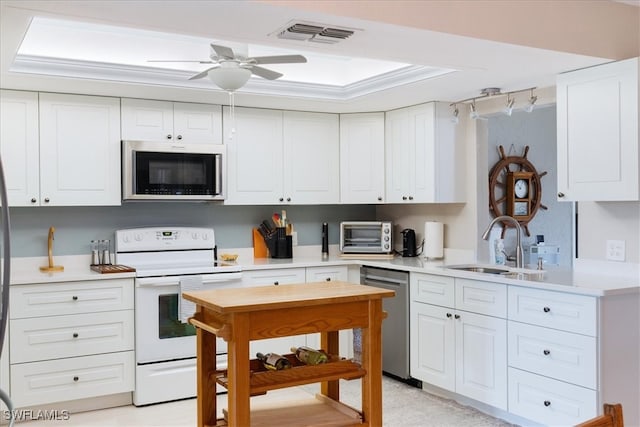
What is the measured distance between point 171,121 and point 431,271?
85.4 inches

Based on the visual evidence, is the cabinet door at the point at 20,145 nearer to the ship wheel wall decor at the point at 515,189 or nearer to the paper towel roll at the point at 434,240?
the paper towel roll at the point at 434,240

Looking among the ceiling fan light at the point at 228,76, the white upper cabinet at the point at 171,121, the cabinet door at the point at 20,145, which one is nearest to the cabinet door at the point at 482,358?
the ceiling fan light at the point at 228,76

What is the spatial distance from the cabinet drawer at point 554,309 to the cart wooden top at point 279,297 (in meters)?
1.05

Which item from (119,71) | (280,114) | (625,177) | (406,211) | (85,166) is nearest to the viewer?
(625,177)

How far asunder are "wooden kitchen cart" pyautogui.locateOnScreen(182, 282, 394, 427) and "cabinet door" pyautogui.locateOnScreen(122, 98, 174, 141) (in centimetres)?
195

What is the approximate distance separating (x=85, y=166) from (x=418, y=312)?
254 centimetres

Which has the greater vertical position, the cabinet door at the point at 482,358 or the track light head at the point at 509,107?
the track light head at the point at 509,107

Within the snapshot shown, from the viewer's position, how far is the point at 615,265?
368 cm

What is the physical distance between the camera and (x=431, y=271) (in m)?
4.29

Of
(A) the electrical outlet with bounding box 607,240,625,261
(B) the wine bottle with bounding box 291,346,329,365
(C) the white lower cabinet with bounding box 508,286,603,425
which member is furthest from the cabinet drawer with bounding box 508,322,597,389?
(B) the wine bottle with bounding box 291,346,329,365

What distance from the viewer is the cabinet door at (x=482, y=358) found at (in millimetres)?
3803

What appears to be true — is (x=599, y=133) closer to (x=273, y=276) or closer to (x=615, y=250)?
(x=615, y=250)

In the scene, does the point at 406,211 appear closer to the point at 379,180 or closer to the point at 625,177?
the point at 379,180

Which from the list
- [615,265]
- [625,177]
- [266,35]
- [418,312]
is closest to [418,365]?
[418,312]
